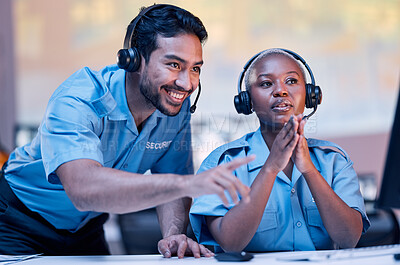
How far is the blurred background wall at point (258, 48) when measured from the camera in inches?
146

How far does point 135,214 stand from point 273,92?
124 centimetres

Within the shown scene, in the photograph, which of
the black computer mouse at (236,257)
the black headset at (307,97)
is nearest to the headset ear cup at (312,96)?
the black headset at (307,97)

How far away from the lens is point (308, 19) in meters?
4.04

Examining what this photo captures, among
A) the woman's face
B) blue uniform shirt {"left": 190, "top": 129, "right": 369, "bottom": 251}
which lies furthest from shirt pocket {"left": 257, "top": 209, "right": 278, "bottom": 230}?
the woman's face

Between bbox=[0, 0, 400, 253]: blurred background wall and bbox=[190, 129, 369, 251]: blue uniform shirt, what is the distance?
2308mm

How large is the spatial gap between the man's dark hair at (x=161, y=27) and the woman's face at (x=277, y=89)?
188 millimetres

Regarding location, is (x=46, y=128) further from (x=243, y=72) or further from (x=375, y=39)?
(x=375, y=39)

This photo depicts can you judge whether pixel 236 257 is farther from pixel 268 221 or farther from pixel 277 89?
pixel 277 89

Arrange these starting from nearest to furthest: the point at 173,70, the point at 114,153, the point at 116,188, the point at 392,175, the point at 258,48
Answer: the point at 116,188
the point at 392,175
the point at 173,70
the point at 114,153
the point at 258,48

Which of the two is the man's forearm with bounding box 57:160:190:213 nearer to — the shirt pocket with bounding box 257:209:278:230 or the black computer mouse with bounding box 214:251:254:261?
the black computer mouse with bounding box 214:251:254:261

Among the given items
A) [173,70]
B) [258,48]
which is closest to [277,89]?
[173,70]

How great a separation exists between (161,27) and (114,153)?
0.38 metres

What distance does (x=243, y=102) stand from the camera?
123 cm

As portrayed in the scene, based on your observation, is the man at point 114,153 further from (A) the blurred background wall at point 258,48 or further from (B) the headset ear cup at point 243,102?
(A) the blurred background wall at point 258,48
